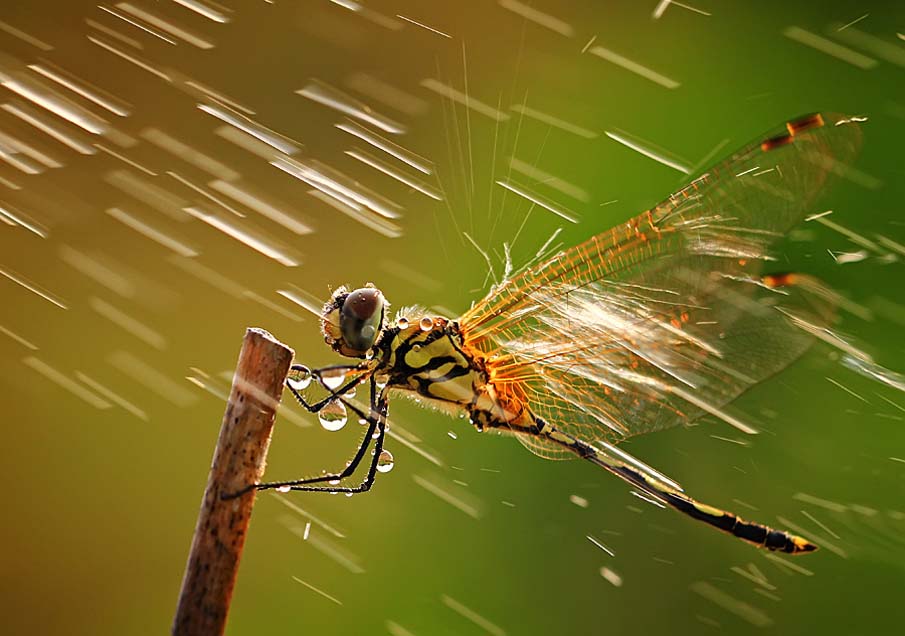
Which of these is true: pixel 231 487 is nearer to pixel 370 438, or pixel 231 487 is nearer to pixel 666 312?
pixel 370 438

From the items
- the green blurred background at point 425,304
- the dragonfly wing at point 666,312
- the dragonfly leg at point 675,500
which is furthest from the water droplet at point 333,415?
the green blurred background at point 425,304

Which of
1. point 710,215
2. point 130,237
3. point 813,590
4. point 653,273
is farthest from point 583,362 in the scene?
point 130,237

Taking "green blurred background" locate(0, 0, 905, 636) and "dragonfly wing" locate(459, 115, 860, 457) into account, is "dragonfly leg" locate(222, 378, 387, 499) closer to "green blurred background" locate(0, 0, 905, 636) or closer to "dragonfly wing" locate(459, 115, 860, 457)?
"dragonfly wing" locate(459, 115, 860, 457)

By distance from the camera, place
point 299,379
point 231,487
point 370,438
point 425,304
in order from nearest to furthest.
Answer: point 231,487, point 299,379, point 370,438, point 425,304

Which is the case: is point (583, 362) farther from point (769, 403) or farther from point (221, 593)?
point (221, 593)

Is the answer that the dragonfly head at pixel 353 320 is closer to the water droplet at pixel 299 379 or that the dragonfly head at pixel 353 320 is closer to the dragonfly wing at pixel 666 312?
the water droplet at pixel 299 379

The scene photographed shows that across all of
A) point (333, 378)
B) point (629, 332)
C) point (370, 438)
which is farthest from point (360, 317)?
point (629, 332)

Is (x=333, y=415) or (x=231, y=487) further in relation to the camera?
(x=333, y=415)
